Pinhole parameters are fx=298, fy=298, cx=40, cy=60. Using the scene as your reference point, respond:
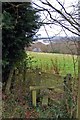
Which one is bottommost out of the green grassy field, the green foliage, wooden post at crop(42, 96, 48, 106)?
wooden post at crop(42, 96, 48, 106)

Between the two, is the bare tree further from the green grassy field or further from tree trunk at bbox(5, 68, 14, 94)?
tree trunk at bbox(5, 68, 14, 94)

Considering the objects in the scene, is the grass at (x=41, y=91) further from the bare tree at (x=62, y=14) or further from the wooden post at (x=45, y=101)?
the bare tree at (x=62, y=14)

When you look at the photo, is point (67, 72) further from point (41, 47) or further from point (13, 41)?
point (13, 41)

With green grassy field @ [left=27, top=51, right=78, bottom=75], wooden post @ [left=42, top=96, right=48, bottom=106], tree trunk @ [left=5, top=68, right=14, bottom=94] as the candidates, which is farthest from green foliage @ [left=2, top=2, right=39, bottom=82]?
wooden post @ [left=42, top=96, right=48, bottom=106]

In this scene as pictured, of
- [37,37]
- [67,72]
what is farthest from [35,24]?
[67,72]

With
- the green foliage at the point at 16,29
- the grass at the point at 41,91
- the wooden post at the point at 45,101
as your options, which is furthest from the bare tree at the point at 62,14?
the wooden post at the point at 45,101

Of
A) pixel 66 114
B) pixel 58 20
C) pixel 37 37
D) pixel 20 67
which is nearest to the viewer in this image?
pixel 58 20

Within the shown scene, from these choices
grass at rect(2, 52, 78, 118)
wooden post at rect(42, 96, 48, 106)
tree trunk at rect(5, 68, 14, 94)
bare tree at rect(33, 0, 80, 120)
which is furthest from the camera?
tree trunk at rect(5, 68, 14, 94)

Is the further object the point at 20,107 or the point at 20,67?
the point at 20,67

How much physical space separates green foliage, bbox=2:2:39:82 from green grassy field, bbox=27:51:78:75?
0.55 feet

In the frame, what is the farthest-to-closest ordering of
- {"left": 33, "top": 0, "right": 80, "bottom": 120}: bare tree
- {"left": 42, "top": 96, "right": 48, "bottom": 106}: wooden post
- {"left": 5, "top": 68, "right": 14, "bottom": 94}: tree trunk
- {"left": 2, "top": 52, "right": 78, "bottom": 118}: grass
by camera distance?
{"left": 5, "top": 68, "right": 14, "bottom": 94}: tree trunk < {"left": 42, "top": 96, "right": 48, "bottom": 106}: wooden post < {"left": 2, "top": 52, "right": 78, "bottom": 118}: grass < {"left": 33, "top": 0, "right": 80, "bottom": 120}: bare tree

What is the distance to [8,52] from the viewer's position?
278 cm

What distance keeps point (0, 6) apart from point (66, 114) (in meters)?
1.11

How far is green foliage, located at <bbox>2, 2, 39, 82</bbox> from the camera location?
100 inches
